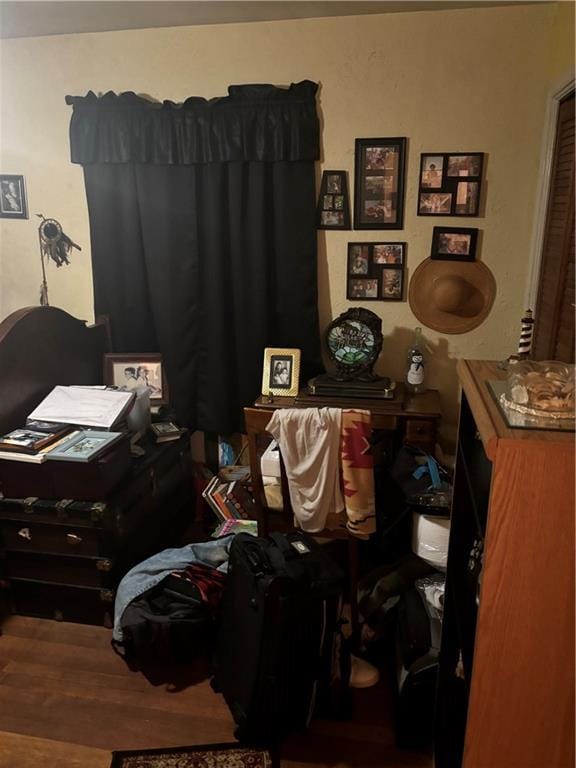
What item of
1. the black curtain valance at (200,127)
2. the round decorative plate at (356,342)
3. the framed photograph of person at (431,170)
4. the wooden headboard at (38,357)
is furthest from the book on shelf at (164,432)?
the framed photograph of person at (431,170)

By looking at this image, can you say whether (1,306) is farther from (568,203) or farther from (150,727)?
(568,203)

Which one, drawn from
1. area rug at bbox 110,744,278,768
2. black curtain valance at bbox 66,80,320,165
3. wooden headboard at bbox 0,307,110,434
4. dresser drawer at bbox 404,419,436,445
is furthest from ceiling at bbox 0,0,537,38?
area rug at bbox 110,744,278,768

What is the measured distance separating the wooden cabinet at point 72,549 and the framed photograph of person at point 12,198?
5.20ft

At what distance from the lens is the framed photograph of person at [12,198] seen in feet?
9.48

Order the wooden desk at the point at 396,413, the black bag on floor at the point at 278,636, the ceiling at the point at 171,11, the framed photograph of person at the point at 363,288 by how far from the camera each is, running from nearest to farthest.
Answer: the black bag on floor at the point at 278,636
the ceiling at the point at 171,11
the wooden desk at the point at 396,413
the framed photograph of person at the point at 363,288

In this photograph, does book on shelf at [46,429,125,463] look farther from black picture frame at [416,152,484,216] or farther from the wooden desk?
black picture frame at [416,152,484,216]

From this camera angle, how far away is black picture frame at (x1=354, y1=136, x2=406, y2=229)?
253 cm

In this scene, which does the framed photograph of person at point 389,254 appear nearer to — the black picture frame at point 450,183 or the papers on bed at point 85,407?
the black picture frame at point 450,183

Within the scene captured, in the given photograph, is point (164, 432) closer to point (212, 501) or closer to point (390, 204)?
point (212, 501)

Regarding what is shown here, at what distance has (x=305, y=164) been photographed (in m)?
2.56

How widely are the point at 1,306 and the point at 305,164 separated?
74.8 inches

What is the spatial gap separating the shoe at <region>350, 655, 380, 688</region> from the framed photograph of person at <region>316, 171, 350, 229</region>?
1.91 metres

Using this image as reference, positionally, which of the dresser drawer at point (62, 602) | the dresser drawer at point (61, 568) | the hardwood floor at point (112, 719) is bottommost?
the hardwood floor at point (112, 719)

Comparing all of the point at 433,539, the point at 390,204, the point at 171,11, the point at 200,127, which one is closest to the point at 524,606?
the point at 433,539
